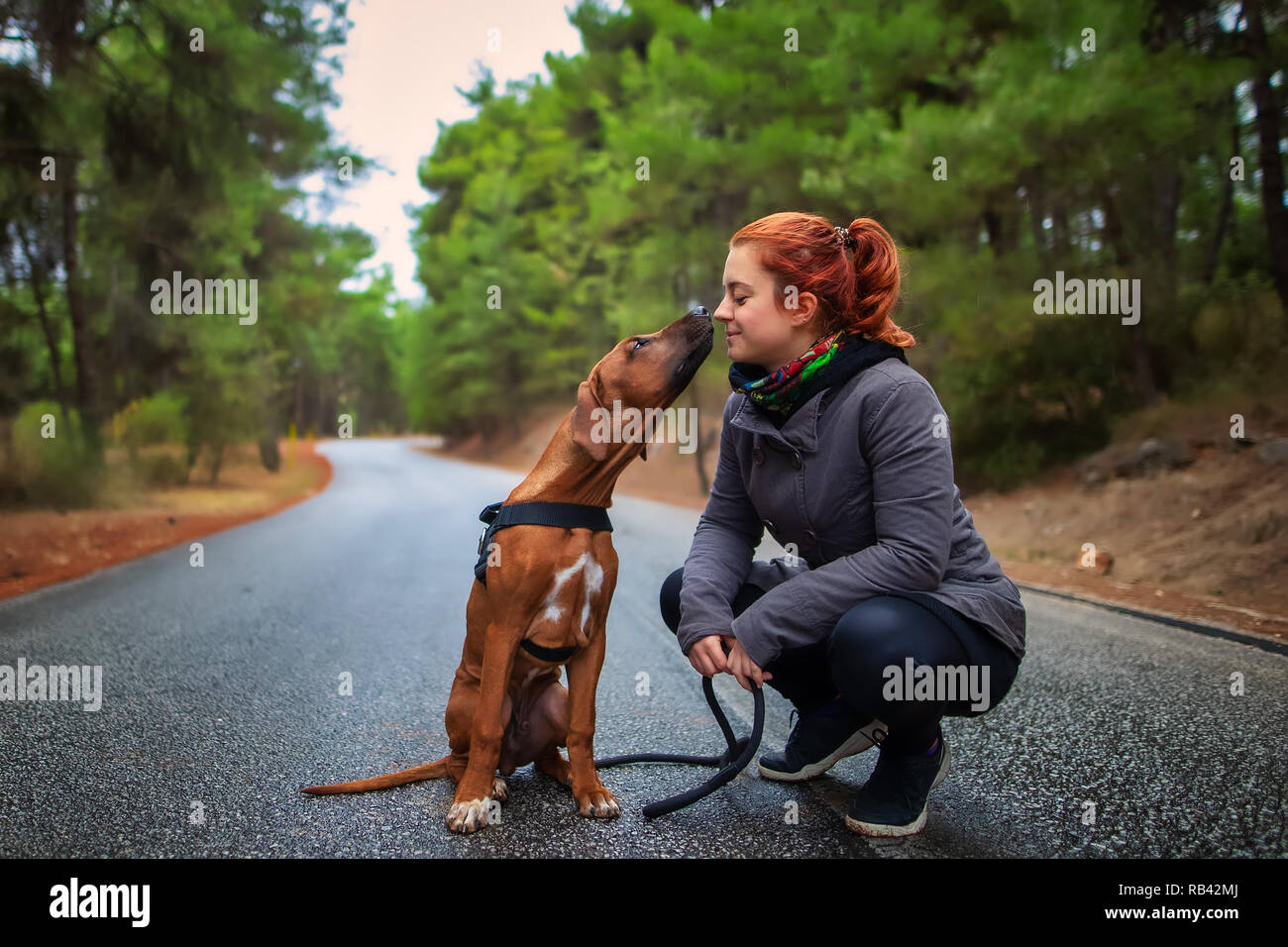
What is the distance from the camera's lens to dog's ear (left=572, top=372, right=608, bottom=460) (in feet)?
7.66

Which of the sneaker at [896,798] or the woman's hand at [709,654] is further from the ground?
the woman's hand at [709,654]

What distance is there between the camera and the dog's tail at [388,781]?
2570mm

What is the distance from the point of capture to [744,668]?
229 cm

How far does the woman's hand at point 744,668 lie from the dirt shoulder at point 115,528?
20.8ft

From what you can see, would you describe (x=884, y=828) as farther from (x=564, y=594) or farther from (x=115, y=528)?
(x=115, y=528)

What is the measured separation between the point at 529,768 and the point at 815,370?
1.73 metres

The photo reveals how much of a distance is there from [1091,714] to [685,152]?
12.7m

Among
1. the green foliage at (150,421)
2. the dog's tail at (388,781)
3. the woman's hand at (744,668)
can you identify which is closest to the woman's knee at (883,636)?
the woman's hand at (744,668)

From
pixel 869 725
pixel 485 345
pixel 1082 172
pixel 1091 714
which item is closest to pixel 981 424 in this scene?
pixel 1082 172

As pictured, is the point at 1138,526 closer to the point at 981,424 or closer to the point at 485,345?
the point at 981,424

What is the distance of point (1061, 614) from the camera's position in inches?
228

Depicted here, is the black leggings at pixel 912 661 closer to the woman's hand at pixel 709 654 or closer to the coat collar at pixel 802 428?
the woman's hand at pixel 709 654

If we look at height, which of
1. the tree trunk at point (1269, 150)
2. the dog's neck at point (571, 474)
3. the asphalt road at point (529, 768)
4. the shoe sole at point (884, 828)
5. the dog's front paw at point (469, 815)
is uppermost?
the tree trunk at point (1269, 150)

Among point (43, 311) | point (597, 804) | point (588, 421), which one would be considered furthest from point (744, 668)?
point (43, 311)
